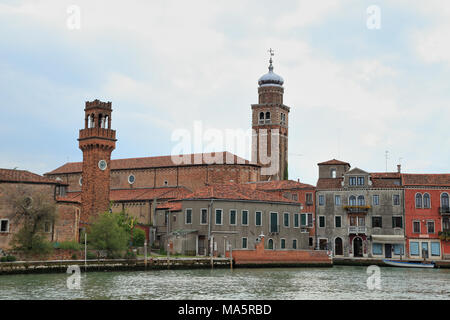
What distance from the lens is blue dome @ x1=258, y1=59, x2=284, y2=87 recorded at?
288 ft

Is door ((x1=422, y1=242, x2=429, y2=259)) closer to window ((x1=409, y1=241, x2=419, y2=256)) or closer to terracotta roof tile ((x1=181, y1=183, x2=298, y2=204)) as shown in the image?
window ((x1=409, y1=241, x2=419, y2=256))

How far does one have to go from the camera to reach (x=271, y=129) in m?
85.7

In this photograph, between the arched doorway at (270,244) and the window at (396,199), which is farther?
the window at (396,199)

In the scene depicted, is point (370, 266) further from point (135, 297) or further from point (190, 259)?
point (135, 297)

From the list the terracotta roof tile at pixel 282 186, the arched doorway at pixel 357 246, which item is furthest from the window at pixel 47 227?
the arched doorway at pixel 357 246

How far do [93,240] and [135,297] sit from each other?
17650 mm

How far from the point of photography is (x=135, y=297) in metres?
28.2

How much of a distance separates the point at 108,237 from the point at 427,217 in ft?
91.2

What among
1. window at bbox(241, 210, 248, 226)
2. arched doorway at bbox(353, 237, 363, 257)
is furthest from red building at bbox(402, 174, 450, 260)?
window at bbox(241, 210, 248, 226)

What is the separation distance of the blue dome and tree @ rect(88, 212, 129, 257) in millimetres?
46412

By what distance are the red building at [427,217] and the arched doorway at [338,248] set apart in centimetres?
584

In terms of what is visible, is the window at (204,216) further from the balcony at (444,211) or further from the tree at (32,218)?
the balcony at (444,211)

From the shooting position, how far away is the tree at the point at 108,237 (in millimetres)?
44281
